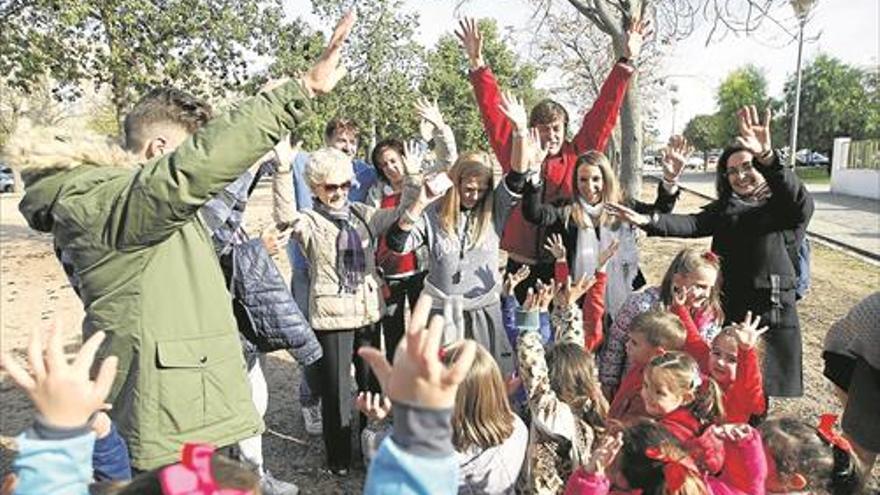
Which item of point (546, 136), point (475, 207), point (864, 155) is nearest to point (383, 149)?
point (546, 136)

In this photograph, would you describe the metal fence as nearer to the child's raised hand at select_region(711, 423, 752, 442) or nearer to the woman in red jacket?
the woman in red jacket

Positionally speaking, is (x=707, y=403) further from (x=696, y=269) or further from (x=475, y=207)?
(x=475, y=207)

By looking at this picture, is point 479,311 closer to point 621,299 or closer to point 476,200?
point 476,200

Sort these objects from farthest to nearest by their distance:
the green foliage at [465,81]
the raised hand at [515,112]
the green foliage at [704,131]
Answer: the green foliage at [704,131] → the green foliage at [465,81] → the raised hand at [515,112]

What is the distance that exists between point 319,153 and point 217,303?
153 cm

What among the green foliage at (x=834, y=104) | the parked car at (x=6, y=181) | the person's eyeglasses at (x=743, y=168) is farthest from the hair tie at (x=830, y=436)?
the green foliage at (x=834, y=104)

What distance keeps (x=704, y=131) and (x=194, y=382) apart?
263 feet

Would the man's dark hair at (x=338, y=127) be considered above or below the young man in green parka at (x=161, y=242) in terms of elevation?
above

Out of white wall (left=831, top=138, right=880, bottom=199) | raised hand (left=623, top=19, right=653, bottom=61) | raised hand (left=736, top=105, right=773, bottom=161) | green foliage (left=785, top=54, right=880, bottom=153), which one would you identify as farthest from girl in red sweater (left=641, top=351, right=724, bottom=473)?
green foliage (left=785, top=54, right=880, bottom=153)

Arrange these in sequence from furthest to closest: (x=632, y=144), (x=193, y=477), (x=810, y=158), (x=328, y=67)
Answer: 1. (x=810, y=158)
2. (x=632, y=144)
3. (x=328, y=67)
4. (x=193, y=477)

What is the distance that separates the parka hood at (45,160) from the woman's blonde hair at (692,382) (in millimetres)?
1963

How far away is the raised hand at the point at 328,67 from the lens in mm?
1792

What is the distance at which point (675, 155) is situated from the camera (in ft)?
13.1

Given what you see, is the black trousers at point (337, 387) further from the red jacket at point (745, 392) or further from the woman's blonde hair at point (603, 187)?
the red jacket at point (745, 392)
